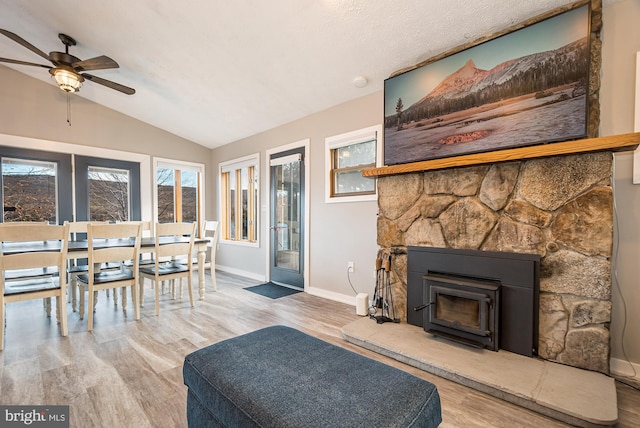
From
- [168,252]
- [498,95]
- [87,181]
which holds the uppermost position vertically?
[498,95]

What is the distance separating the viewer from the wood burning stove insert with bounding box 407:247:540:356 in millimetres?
2096

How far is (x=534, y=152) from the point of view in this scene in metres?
1.98

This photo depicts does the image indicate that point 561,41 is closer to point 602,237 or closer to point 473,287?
point 602,237

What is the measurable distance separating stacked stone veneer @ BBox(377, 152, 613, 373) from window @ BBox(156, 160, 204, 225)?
4875 mm

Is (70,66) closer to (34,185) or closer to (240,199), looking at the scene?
(34,185)

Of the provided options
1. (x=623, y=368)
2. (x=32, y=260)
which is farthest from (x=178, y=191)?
(x=623, y=368)

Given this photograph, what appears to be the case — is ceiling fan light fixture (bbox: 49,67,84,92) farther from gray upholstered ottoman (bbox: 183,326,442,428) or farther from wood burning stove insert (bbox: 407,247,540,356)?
wood burning stove insert (bbox: 407,247,540,356)

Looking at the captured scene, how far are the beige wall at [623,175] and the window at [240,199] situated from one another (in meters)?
4.23

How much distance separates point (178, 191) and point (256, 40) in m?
3.78

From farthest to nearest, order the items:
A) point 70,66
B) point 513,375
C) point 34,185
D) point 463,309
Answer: point 34,185
point 70,66
point 463,309
point 513,375

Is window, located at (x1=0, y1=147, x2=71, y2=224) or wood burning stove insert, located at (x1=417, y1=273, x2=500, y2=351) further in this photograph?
window, located at (x1=0, y1=147, x2=71, y2=224)

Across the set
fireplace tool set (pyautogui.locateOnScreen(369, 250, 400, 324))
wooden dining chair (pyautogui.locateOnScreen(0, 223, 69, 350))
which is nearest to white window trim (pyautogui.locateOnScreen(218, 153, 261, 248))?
fireplace tool set (pyautogui.locateOnScreen(369, 250, 400, 324))

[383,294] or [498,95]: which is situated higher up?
[498,95]

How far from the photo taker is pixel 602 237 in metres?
1.86
